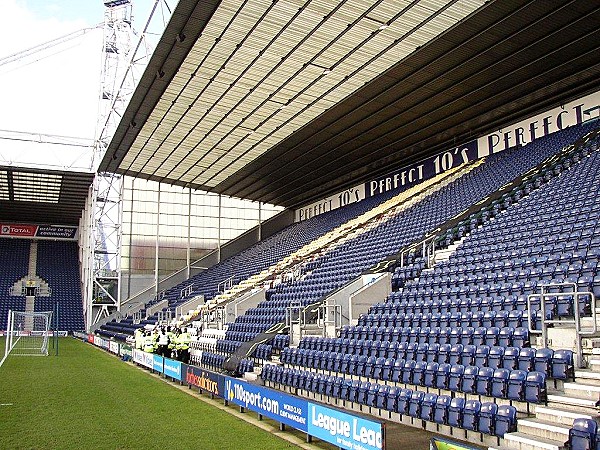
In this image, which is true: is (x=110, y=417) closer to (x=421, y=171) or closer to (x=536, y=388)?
(x=536, y=388)

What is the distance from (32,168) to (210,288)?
14.8 meters

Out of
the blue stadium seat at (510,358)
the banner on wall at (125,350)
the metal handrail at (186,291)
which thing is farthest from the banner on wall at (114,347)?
the blue stadium seat at (510,358)

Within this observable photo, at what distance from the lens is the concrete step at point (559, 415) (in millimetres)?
7722

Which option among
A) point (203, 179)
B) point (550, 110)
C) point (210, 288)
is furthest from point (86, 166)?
point (550, 110)

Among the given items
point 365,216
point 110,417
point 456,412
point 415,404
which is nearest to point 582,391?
point 456,412

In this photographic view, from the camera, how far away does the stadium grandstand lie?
9781mm

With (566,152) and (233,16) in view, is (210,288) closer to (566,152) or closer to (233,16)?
(233,16)

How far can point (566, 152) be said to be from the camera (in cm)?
2019

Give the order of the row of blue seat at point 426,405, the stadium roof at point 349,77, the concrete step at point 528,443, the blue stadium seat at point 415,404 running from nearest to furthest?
the concrete step at point 528,443 < the row of blue seat at point 426,405 < the blue stadium seat at point 415,404 < the stadium roof at point 349,77

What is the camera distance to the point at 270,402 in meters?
11.0

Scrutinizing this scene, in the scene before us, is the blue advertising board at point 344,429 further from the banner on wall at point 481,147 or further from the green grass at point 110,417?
the banner on wall at point 481,147

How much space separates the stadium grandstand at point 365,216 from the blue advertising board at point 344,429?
0.04 metres

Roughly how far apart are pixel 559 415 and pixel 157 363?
564 inches

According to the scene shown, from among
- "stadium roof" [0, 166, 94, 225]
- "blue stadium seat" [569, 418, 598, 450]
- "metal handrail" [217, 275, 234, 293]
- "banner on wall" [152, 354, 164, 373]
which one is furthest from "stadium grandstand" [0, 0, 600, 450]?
"banner on wall" [152, 354, 164, 373]
